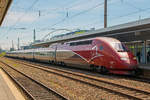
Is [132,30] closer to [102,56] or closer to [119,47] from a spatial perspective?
[119,47]

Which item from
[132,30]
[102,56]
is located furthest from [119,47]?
[132,30]

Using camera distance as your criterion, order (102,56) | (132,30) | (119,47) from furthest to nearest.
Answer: (132,30)
(102,56)
(119,47)

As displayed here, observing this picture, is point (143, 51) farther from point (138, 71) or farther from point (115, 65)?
point (115, 65)

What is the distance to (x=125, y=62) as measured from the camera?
12.3 meters

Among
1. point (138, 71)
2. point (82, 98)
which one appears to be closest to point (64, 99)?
point (82, 98)

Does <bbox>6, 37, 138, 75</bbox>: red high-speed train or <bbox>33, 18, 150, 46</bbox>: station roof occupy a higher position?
<bbox>33, 18, 150, 46</bbox>: station roof

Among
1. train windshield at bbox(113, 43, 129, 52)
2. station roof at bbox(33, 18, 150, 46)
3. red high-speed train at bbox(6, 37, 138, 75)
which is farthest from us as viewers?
station roof at bbox(33, 18, 150, 46)

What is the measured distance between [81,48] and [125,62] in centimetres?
523

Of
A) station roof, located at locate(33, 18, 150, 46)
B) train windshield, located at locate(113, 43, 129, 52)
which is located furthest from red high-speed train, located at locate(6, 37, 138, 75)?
station roof, located at locate(33, 18, 150, 46)

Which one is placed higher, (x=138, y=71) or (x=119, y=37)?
(x=119, y=37)

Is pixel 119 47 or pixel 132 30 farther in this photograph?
pixel 132 30

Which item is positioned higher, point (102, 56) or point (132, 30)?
point (132, 30)

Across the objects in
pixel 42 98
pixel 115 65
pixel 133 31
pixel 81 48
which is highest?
pixel 133 31

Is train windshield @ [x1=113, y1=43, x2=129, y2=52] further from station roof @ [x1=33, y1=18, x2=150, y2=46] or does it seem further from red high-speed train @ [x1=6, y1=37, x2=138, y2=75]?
station roof @ [x1=33, y1=18, x2=150, y2=46]
